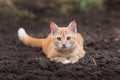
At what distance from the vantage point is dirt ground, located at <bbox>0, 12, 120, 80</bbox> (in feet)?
20.5

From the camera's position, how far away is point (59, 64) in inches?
262

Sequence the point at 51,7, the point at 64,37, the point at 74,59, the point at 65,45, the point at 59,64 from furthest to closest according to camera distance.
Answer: the point at 51,7 → the point at 74,59 → the point at 64,37 → the point at 65,45 → the point at 59,64

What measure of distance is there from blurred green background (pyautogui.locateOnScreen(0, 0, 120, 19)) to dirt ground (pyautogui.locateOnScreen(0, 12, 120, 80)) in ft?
0.82

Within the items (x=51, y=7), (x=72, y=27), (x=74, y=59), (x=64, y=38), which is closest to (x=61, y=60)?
(x=74, y=59)

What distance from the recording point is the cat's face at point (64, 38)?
680 cm

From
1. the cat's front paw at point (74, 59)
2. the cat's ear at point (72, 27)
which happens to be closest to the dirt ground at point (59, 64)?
the cat's front paw at point (74, 59)

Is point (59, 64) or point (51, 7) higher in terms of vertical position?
point (51, 7)

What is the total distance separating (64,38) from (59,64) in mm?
464

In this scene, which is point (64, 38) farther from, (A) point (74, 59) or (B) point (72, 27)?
(A) point (74, 59)

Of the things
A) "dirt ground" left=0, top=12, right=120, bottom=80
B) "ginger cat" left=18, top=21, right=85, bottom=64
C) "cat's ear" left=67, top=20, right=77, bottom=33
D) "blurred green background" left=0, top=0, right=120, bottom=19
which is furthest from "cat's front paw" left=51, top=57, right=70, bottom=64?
"blurred green background" left=0, top=0, right=120, bottom=19

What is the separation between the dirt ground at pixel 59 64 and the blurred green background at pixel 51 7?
25cm

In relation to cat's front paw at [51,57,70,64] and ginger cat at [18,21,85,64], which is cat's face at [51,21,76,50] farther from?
cat's front paw at [51,57,70,64]

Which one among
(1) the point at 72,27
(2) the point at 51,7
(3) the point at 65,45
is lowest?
(3) the point at 65,45

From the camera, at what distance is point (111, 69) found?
252 inches
